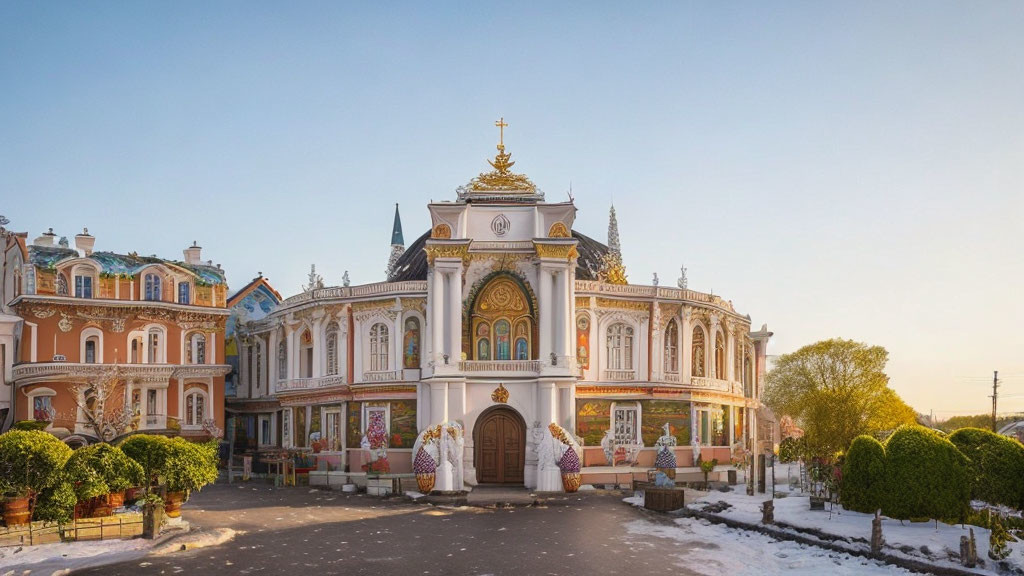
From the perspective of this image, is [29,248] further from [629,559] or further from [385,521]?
[629,559]

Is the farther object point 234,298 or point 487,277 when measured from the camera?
point 234,298

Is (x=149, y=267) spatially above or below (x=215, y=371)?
above

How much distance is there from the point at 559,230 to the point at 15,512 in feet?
81.4

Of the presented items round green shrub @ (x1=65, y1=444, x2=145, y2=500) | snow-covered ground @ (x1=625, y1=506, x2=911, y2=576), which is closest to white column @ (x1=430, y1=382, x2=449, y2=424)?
snow-covered ground @ (x1=625, y1=506, x2=911, y2=576)

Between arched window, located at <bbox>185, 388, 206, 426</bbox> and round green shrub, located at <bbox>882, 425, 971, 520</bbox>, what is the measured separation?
36.9 metres

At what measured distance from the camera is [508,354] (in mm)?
43844

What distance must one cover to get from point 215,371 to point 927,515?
123ft

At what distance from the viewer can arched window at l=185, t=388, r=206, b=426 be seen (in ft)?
169

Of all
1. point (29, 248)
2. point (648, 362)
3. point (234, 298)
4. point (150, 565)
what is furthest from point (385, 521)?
point (234, 298)

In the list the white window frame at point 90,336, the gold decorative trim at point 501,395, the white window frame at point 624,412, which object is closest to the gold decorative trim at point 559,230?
the gold decorative trim at point 501,395

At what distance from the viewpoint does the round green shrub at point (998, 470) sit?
89.5 ft

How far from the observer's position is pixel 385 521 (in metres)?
32.2

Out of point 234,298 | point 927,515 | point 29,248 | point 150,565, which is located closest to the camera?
point 150,565

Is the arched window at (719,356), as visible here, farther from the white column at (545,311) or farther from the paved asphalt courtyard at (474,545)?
the paved asphalt courtyard at (474,545)
